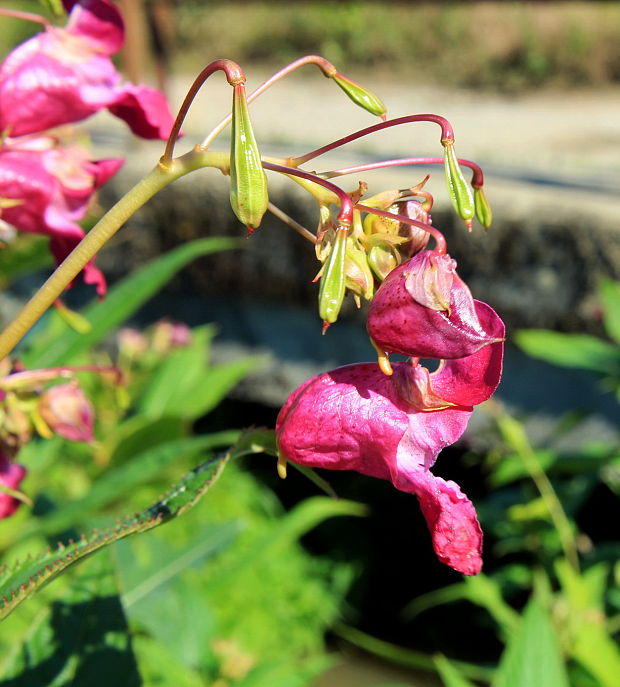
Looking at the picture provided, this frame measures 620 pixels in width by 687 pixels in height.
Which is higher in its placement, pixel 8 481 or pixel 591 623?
pixel 8 481

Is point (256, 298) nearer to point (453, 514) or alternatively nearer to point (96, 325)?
point (96, 325)

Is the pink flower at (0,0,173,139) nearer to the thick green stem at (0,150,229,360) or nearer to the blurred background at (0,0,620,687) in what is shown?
the thick green stem at (0,150,229,360)

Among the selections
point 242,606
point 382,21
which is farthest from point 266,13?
point 242,606

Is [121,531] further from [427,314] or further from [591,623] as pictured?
[591,623]

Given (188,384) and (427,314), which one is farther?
(188,384)

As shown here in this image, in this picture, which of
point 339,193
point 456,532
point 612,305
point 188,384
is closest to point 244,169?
point 339,193
